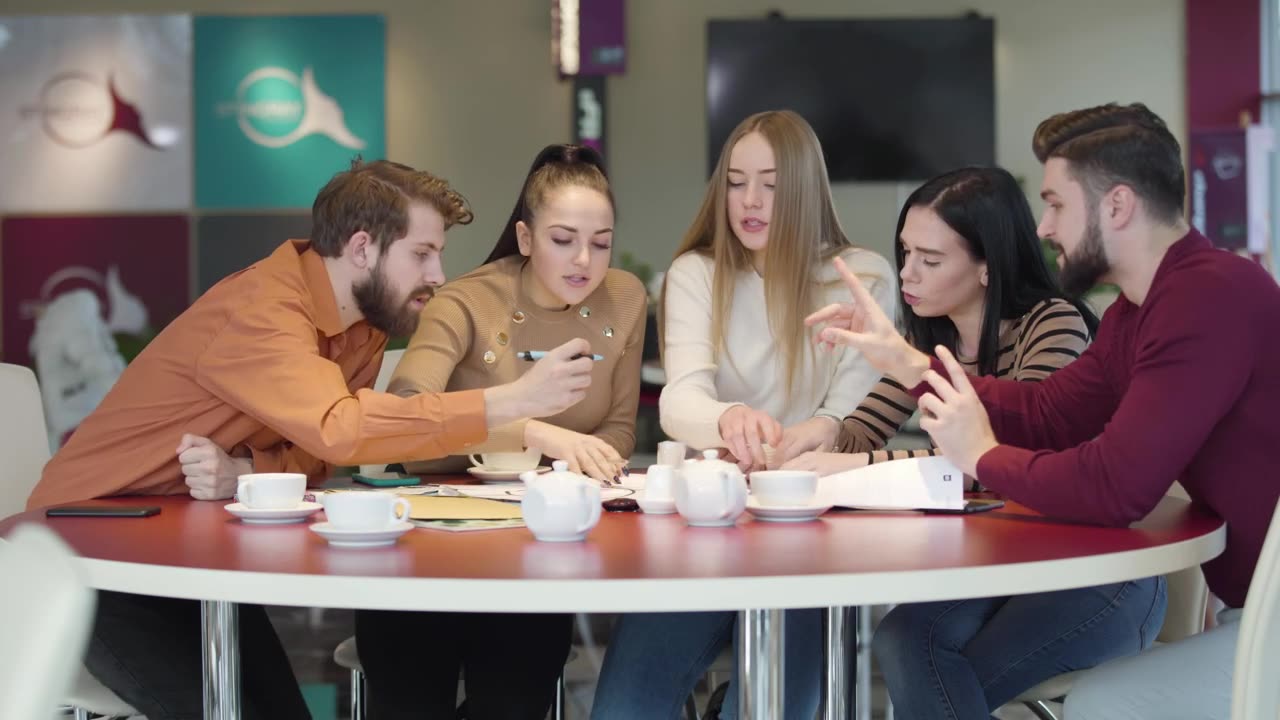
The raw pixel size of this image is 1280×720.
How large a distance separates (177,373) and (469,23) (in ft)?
17.0

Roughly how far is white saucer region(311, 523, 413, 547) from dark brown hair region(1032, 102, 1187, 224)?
40.4 inches

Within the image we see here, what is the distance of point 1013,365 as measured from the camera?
2162 mm

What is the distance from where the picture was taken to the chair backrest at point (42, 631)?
638 mm

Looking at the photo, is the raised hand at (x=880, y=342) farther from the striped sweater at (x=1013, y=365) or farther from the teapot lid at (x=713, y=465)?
the teapot lid at (x=713, y=465)

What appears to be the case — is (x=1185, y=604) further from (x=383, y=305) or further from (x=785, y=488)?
(x=383, y=305)

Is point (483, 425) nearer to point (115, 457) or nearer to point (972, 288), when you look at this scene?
point (115, 457)

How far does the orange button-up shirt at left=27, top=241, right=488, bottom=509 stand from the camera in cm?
189

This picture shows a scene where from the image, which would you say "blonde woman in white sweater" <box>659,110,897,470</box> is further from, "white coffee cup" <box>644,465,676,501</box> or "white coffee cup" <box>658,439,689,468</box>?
"white coffee cup" <box>644,465,676,501</box>

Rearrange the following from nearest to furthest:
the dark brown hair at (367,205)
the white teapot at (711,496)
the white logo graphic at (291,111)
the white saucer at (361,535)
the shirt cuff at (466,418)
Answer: the white saucer at (361,535) < the white teapot at (711,496) < the shirt cuff at (466,418) < the dark brown hair at (367,205) < the white logo graphic at (291,111)

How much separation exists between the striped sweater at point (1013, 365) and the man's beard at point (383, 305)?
2.59 ft

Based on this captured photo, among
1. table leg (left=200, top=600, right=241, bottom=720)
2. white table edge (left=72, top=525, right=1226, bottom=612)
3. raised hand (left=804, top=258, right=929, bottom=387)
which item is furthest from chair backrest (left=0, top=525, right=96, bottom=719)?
raised hand (left=804, top=258, right=929, bottom=387)

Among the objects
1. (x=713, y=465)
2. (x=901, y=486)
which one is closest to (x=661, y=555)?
(x=713, y=465)

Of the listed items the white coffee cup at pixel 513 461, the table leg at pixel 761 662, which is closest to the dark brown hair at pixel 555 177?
the white coffee cup at pixel 513 461

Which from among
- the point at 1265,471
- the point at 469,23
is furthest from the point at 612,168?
the point at 1265,471
